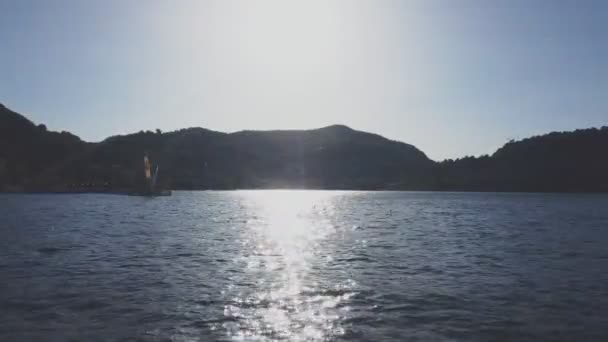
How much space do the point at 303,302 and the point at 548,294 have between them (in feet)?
40.8

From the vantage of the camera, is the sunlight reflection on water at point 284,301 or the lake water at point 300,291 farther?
the lake water at point 300,291

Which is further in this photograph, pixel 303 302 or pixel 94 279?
pixel 94 279

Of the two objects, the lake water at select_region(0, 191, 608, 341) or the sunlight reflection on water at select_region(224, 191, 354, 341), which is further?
the lake water at select_region(0, 191, 608, 341)

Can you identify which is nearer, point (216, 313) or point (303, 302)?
point (216, 313)

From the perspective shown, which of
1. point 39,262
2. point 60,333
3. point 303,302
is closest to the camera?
point 60,333

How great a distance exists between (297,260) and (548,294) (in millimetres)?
16278

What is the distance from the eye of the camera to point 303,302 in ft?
61.4

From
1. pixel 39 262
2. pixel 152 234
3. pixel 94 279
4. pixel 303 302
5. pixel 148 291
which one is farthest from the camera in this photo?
pixel 152 234

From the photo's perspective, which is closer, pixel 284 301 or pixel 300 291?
pixel 284 301

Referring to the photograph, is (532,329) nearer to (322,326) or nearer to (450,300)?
(450,300)

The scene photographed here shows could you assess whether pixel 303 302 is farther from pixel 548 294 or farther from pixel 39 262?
pixel 39 262

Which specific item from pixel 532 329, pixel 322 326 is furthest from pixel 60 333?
pixel 532 329

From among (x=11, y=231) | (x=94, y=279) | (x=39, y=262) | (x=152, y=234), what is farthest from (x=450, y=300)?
(x=11, y=231)

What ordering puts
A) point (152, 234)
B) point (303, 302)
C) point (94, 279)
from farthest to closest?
point (152, 234)
point (94, 279)
point (303, 302)
